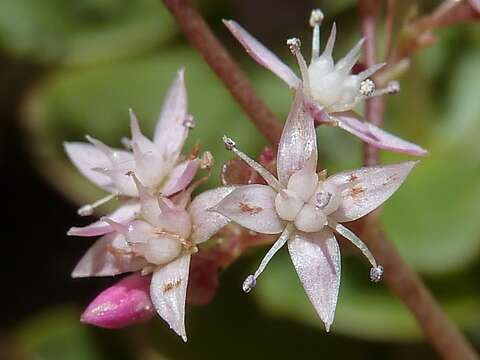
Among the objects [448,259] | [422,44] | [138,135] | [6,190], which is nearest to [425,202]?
[448,259]

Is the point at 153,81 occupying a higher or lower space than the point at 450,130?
higher

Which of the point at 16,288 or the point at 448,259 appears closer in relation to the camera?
the point at 448,259

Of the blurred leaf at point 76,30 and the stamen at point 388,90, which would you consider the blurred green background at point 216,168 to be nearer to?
the blurred leaf at point 76,30

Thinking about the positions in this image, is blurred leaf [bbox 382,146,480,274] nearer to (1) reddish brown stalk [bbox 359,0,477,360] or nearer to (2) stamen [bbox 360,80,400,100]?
(1) reddish brown stalk [bbox 359,0,477,360]

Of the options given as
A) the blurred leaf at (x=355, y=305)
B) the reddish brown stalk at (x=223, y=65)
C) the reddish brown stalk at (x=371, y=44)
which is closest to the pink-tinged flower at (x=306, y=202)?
the reddish brown stalk at (x=223, y=65)

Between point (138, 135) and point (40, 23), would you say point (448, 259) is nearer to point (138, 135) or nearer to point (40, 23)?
point (138, 135)
